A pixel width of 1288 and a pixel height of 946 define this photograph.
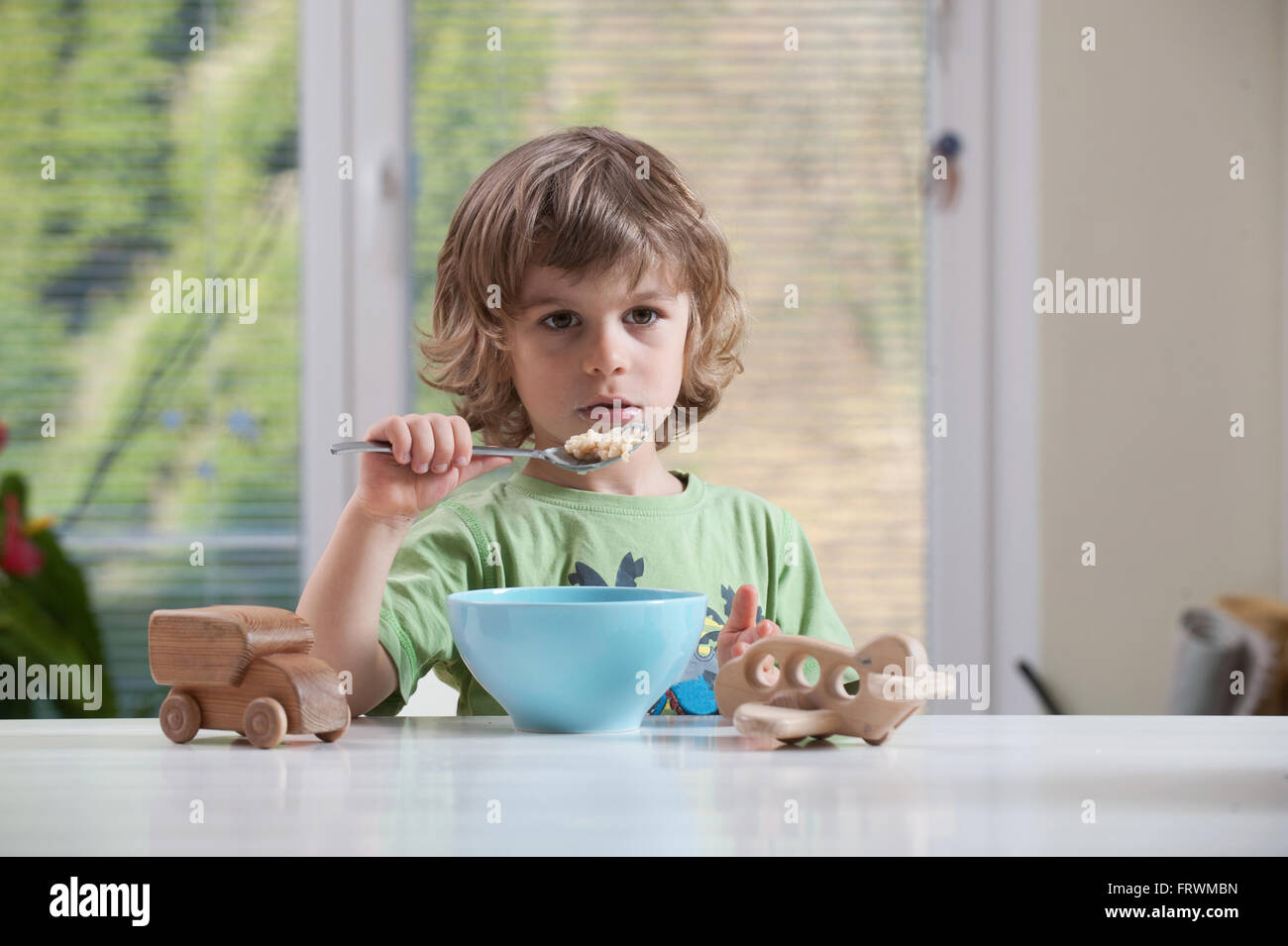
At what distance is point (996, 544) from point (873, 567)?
0.79 feet

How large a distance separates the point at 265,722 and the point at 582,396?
0.47 metres

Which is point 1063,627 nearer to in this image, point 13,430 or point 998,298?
point 998,298

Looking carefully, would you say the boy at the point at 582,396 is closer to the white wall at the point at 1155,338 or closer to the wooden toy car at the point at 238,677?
the wooden toy car at the point at 238,677

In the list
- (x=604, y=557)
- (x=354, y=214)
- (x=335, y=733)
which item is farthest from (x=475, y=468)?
(x=354, y=214)

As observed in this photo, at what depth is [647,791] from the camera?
1.83 ft

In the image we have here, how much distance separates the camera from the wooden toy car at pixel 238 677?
0.69 m

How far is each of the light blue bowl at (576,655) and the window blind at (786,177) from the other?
1592 millimetres

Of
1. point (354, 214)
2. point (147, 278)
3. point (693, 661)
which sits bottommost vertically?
point (693, 661)

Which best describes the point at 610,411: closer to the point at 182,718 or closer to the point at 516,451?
the point at 516,451

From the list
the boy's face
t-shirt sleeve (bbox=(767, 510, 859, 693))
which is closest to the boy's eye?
the boy's face

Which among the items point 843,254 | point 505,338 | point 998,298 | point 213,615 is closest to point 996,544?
point 998,298

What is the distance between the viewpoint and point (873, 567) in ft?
7.72

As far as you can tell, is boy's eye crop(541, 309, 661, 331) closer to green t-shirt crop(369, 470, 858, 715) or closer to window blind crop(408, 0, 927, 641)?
green t-shirt crop(369, 470, 858, 715)

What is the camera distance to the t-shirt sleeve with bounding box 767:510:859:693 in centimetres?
115
